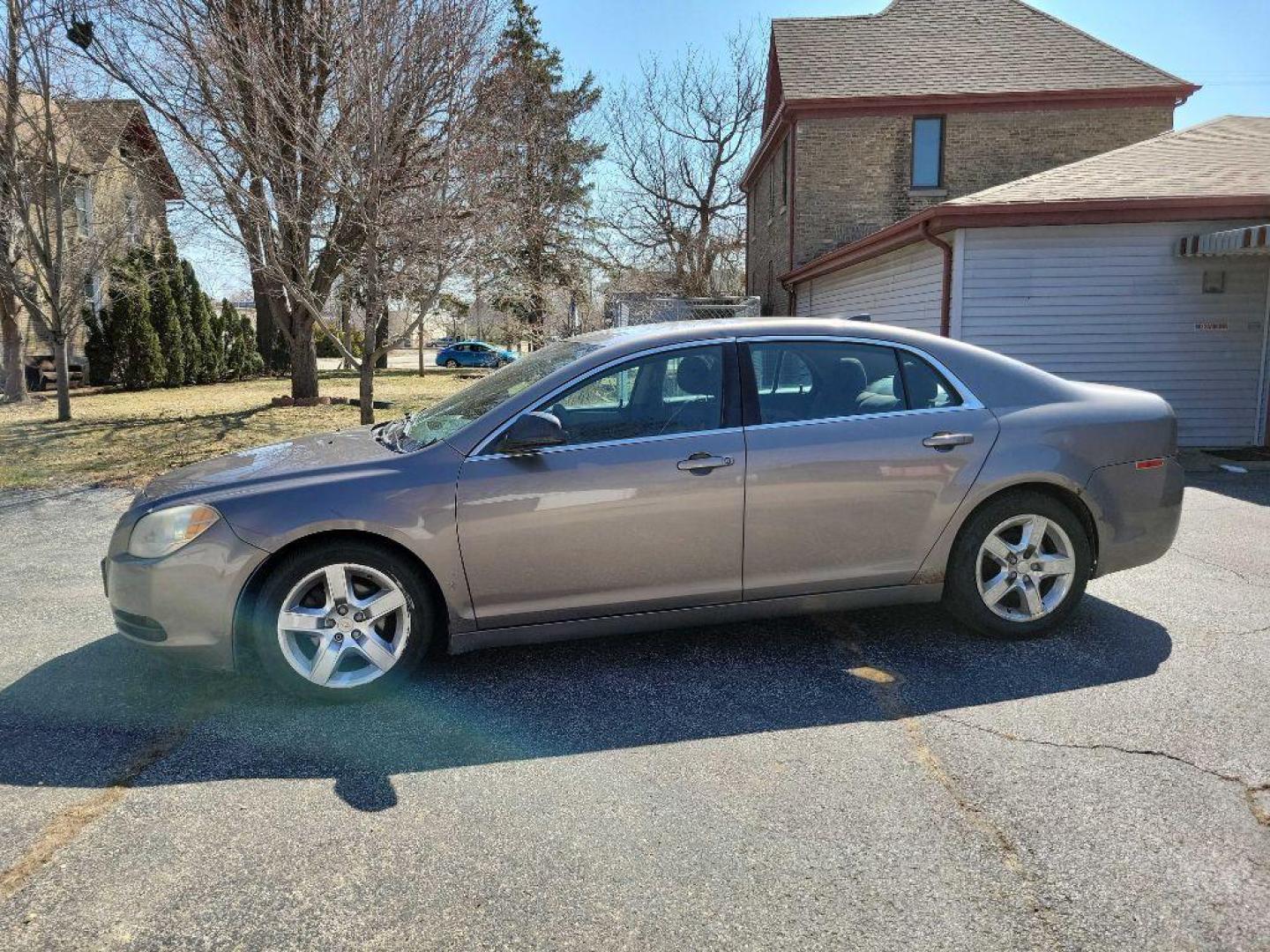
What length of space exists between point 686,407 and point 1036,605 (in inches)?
75.2

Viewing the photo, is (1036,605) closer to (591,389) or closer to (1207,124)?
(591,389)

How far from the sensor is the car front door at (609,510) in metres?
3.65

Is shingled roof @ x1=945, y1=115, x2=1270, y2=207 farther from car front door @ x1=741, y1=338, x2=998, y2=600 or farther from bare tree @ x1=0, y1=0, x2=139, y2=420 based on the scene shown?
bare tree @ x1=0, y1=0, x2=139, y2=420

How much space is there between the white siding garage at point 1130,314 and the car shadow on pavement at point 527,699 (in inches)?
283

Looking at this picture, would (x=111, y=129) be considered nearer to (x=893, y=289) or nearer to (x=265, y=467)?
(x=893, y=289)

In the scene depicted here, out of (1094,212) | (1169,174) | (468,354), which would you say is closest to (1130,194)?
(1094,212)

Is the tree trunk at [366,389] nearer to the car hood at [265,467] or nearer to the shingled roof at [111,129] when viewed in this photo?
the shingled roof at [111,129]

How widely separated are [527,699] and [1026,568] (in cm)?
239

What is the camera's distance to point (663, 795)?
9.55 ft

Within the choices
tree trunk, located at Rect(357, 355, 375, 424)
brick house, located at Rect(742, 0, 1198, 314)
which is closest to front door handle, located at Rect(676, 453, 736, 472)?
tree trunk, located at Rect(357, 355, 375, 424)

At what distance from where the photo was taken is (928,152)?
1764cm

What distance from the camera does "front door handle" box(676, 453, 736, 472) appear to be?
377 centimetres

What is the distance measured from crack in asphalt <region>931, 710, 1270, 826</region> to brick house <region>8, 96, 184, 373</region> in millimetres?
12397

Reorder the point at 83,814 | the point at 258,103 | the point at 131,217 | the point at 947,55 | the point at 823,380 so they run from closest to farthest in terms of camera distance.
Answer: the point at 83,814 → the point at 823,380 → the point at 258,103 → the point at 131,217 → the point at 947,55
